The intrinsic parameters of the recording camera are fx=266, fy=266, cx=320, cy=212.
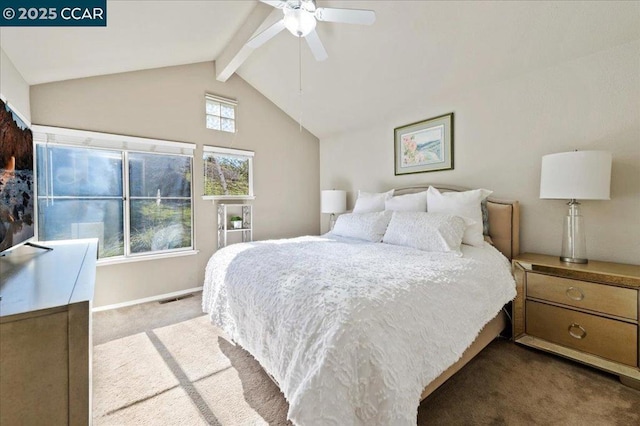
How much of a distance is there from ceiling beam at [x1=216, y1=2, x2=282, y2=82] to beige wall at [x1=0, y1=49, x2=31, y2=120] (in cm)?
178

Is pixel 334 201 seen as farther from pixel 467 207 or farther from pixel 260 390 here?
pixel 260 390

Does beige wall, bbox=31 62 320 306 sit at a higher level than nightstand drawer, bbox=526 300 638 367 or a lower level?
higher

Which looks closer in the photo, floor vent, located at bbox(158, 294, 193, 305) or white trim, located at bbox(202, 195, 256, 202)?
floor vent, located at bbox(158, 294, 193, 305)

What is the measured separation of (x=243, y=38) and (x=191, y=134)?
1340mm

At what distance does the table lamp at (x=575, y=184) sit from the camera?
1894 mm

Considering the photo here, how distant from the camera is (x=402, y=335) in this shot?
1.13 m

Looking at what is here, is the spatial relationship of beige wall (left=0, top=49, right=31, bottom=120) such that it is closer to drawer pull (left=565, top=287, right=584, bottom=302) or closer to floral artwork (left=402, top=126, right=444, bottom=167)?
floral artwork (left=402, top=126, right=444, bottom=167)

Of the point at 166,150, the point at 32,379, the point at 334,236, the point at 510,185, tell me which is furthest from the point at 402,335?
the point at 166,150

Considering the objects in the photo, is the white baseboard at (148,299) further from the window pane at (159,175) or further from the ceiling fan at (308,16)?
the ceiling fan at (308,16)

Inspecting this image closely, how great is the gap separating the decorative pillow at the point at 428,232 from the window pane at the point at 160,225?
2632 millimetres

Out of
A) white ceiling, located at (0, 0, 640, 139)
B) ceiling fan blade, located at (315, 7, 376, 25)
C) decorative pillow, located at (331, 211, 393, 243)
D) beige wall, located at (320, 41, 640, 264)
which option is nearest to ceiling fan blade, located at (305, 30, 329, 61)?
ceiling fan blade, located at (315, 7, 376, 25)

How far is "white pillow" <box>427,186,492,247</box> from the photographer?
2343mm

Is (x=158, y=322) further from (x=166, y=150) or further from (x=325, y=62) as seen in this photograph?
(x=325, y=62)

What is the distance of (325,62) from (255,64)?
1.05 metres
